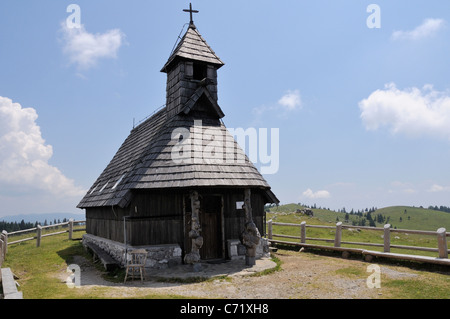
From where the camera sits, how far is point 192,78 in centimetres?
1519

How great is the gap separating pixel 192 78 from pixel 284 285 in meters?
10.0

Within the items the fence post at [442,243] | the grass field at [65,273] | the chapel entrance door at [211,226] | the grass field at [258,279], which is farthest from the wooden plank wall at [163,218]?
the fence post at [442,243]

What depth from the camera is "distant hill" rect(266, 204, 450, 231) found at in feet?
328

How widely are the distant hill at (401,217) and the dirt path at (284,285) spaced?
8065 cm

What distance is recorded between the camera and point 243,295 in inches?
324

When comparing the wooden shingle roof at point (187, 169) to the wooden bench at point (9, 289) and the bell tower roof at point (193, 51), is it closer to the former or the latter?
the bell tower roof at point (193, 51)

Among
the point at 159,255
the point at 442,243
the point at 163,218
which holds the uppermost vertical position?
the point at 163,218

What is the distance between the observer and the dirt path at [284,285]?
823 centimetres

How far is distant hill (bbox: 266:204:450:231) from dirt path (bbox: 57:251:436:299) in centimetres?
8065

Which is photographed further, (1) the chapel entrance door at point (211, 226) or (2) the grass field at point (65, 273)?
(1) the chapel entrance door at point (211, 226)

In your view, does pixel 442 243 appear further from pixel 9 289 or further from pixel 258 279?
pixel 9 289

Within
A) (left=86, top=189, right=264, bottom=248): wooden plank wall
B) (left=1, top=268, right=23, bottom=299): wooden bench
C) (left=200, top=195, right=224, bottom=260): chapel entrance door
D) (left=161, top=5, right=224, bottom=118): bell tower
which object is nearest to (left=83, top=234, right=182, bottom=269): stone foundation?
(left=86, top=189, right=264, bottom=248): wooden plank wall

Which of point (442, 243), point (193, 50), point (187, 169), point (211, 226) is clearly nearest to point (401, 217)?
point (442, 243)
